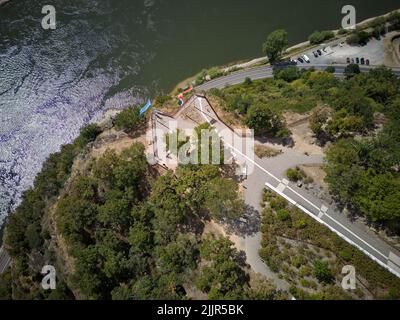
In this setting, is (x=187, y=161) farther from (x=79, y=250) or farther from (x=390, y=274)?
(x=390, y=274)

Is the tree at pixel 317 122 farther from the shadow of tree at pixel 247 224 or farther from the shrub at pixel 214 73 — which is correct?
the shrub at pixel 214 73

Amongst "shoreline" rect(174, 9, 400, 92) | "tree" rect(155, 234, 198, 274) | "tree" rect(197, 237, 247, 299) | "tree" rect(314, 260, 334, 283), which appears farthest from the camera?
"shoreline" rect(174, 9, 400, 92)

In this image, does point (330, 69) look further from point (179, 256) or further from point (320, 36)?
point (179, 256)

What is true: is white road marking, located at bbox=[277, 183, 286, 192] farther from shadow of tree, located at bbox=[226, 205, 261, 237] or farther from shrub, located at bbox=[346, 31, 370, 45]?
shrub, located at bbox=[346, 31, 370, 45]

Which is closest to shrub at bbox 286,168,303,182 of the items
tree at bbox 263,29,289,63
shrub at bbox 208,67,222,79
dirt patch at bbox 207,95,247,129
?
dirt patch at bbox 207,95,247,129

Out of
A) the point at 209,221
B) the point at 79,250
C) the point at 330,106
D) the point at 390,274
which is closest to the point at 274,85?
the point at 330,106

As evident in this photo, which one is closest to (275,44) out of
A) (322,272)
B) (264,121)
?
(264,121)

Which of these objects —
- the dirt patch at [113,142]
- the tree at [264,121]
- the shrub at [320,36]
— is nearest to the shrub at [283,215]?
the tree at [264,121]
